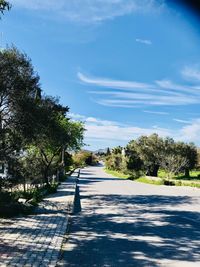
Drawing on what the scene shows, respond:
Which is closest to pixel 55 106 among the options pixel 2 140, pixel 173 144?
pixel 2 140

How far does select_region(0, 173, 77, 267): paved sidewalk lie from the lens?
28.1 ft

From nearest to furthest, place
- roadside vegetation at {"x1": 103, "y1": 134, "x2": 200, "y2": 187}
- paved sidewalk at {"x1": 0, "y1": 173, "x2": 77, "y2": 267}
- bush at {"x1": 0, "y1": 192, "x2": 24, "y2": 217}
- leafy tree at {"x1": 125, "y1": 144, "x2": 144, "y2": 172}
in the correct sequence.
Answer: paved sidewalk at {"x1": 0, "y1": 173, "x2": 77, "y2": 267} → bush at {"x1": 0, "y1": 192, "x2": 24, "y2": 217} → roadside vegetation at {"x1": 103, "y1": 134, "x2": 200, "y2": 187} → leafy tree at {"x1": 125, "y1": 144, "x2": 144, "y2": 172}

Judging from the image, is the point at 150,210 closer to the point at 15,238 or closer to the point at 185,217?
the point at 185,217

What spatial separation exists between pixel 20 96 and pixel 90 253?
9.22m

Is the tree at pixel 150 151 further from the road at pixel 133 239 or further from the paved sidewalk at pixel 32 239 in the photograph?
the paved sidewalk at pixel 32 239

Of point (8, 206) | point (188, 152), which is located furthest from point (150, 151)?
point (8, 206)

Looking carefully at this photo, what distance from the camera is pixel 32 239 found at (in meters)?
10.9

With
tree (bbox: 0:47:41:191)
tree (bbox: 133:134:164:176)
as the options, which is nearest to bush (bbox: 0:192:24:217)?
tree (bbox: 0:47:41:191)

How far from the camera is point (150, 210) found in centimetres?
1958

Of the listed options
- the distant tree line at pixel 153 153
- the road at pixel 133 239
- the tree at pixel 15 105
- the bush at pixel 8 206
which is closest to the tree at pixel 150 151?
the distant tree line at pixel 153 153

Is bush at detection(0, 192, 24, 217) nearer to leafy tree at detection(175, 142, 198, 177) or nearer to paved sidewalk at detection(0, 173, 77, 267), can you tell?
paved sidewalk at detection(0, 173, 77, 267)

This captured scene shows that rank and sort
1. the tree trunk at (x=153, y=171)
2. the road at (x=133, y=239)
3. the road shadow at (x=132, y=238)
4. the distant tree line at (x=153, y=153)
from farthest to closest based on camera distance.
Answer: the tree trunk at (x=153, y=171) → the distant tree line at (x=153, y=153) → the road shadow at (x=132, y=238) → the road at (x=133, y=239)

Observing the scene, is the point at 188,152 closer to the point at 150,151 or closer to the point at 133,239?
the point at 150,151

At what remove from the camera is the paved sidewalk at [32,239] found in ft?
28.1
